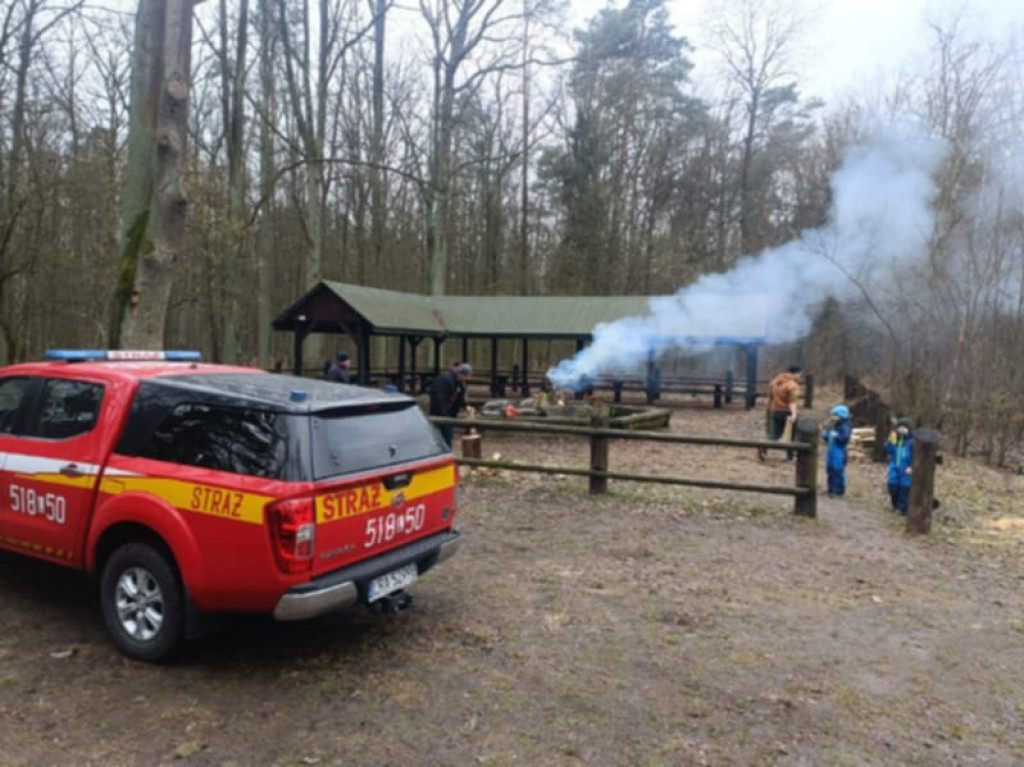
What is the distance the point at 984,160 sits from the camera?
14.2 metres

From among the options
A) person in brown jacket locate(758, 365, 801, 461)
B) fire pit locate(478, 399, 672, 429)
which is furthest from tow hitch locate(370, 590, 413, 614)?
fire pit locate(478, 399, 672, 429)

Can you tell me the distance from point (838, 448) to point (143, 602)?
26.2 feet

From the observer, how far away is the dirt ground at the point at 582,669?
3150 millimetres

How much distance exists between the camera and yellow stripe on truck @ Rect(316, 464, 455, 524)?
3488 millimetres

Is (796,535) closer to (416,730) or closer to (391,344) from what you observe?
(416,730)

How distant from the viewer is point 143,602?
378 cm

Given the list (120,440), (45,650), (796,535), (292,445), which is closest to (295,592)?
(292,445)

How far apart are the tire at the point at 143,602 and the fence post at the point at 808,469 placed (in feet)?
20.2

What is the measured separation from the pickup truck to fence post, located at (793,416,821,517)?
4501 millimetres

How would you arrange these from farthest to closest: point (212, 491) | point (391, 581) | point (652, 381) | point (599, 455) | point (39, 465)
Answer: point (652, 381) < point (599, 455) < point (39, 465) < point (391, 581) < point (212, 491)

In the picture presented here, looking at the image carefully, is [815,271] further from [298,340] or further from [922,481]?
[298,340]

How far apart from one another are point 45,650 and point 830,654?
476 centimetres

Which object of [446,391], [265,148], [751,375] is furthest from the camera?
[265,148]

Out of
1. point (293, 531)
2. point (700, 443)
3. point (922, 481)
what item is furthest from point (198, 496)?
point (922, 481)
